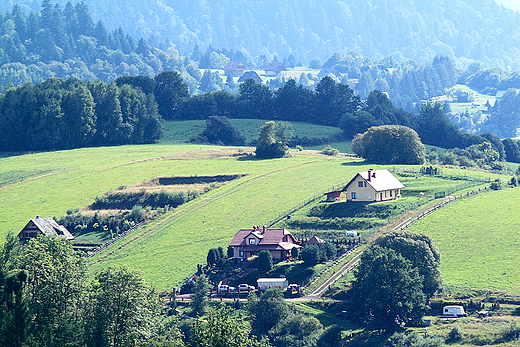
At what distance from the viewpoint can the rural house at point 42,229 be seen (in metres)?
106

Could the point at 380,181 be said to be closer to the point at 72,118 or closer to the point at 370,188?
the point at 370,188

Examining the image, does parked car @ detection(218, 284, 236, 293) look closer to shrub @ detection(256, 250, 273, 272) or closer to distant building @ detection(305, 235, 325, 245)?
shrub @ detection(256, 250, 273, 272)

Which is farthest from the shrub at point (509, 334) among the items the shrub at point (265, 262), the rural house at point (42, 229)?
the rural house at point (42, 229)

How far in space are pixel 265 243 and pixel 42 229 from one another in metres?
32.5

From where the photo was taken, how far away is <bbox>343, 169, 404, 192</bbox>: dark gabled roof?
107m

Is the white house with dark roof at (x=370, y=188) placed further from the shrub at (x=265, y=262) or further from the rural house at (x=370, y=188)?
the shrub at (x=265, y=262)

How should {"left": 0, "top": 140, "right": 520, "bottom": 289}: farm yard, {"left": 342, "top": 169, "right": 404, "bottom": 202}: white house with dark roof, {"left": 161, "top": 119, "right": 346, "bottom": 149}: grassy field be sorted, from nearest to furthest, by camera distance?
{"left": 0, "top": 140, "right": 520, "bottom": 289}: farm yard
{"left": 342, "top": 169, "right": 404, "bottom": 202}: white house with dark roof
{"left": 161, "top": 119, "right": 346, "bottom": 149}: grassy field

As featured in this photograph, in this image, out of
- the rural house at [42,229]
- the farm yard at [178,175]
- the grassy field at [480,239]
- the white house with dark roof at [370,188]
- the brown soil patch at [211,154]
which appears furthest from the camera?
the brown soil patch at [211,154]

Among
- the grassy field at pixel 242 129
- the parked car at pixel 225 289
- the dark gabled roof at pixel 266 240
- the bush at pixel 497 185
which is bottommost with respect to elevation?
the parked car at pixel 225 289

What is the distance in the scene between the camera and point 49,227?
108000 millimetres

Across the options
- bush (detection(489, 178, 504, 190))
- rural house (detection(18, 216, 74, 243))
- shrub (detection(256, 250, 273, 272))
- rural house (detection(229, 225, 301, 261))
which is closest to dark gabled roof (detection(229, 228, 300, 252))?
rural house (detection(229, 225, 301, 261))

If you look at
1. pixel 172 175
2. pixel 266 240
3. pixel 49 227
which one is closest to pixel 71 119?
pixel 172 175

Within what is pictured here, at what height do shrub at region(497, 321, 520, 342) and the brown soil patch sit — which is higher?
the brown soil patch

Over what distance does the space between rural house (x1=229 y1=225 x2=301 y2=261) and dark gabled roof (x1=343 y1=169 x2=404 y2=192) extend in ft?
53.4
